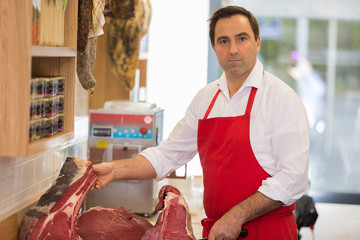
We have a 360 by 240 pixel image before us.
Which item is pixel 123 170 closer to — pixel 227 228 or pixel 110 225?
pixel 110 225

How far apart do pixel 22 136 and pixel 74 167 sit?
482mm

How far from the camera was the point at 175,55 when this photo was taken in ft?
16.9

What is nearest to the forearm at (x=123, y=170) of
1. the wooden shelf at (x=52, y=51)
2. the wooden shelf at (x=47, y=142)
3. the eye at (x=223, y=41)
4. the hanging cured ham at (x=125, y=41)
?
the wooden shelf at (x=47, y=142)

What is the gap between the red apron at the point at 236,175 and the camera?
2438mm

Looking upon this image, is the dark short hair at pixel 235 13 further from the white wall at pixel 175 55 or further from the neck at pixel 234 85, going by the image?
the white wall at pixel 175 55

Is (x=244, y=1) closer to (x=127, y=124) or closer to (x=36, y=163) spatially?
(x=127, y=124)

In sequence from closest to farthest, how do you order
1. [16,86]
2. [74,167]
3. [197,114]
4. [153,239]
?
[16,86], [153,239], [74,167], [197,114]

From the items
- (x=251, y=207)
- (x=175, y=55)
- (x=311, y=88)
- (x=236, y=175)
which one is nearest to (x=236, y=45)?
(x=236, y=175)

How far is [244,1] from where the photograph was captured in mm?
5875

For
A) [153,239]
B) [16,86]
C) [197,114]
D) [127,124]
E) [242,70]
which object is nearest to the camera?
[16,86]

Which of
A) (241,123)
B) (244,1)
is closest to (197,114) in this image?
(241,123)

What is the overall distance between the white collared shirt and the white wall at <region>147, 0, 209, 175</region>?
7.90 feet

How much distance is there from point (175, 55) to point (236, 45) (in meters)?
2.70

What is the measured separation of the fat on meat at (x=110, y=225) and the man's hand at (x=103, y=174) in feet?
0.36
